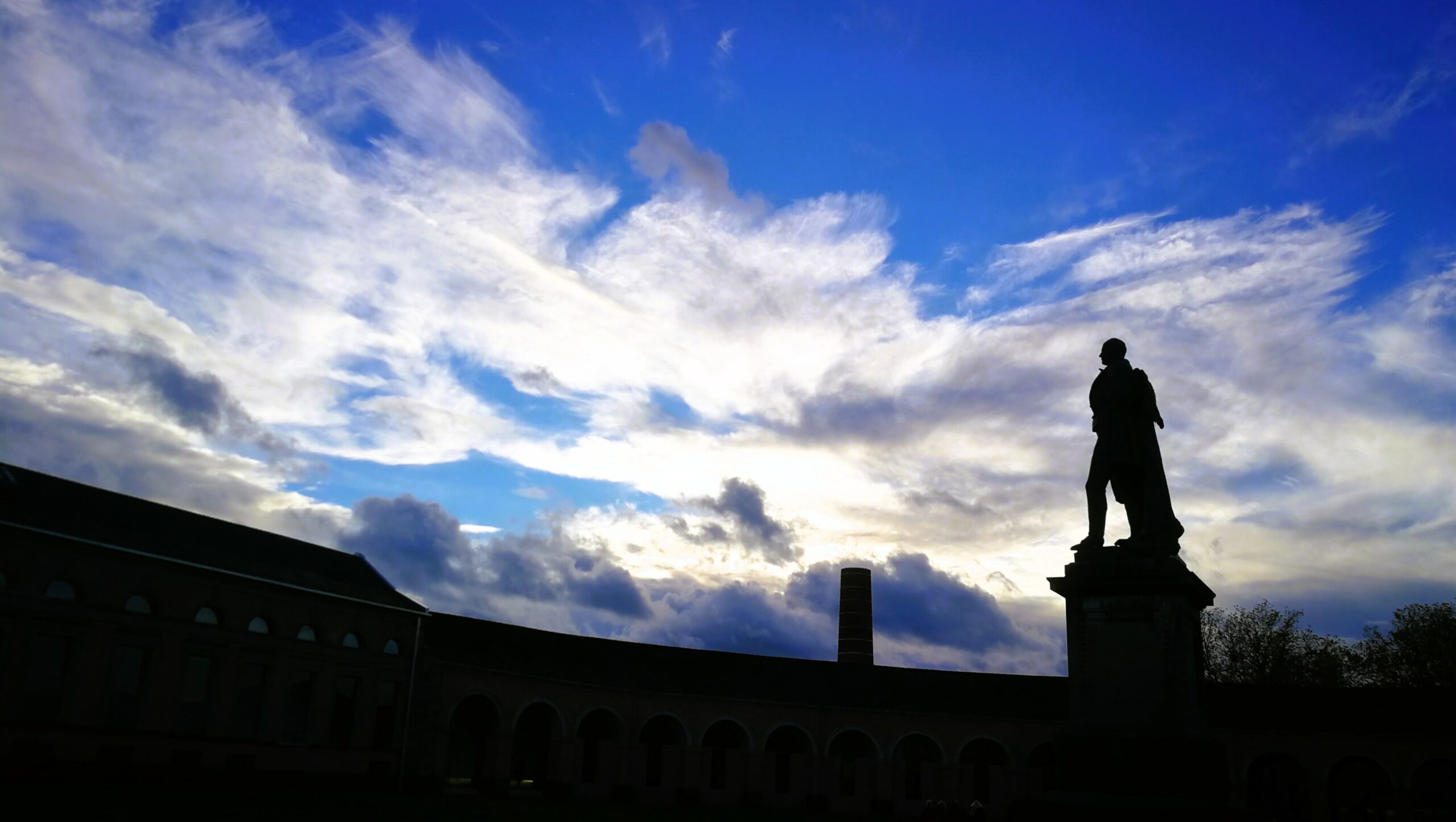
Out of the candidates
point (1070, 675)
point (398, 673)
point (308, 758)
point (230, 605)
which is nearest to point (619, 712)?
point (398, 673)

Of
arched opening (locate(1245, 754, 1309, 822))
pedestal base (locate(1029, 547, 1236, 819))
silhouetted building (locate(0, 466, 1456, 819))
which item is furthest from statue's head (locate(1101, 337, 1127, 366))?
arched opening (locate(1245, 754, 1309, 822))

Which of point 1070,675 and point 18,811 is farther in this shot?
Result: point 18,811

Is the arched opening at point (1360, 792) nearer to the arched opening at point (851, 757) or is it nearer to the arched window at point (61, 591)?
the arched opening at point (851, 757)

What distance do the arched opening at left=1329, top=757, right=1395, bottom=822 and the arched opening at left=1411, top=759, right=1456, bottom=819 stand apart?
1334 millimetres

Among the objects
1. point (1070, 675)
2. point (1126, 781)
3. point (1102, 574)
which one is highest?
point (1102, 574)

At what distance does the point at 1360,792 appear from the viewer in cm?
5469

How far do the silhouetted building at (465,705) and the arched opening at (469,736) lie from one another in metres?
0.10

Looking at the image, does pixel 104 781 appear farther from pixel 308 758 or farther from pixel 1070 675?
pixel 1070 675

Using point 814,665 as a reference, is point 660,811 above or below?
below

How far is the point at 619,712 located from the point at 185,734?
18.0 meters

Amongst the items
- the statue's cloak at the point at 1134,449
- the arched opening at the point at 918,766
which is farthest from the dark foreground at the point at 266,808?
the arched opening at the point at 918,766

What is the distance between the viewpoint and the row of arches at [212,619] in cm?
3266

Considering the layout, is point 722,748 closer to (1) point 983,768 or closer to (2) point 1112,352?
(1) point 983,768

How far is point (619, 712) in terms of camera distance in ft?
155
